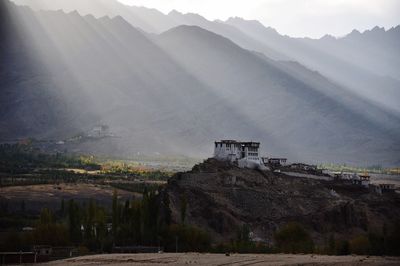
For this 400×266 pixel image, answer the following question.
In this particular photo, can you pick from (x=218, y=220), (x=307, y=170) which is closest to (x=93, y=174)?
(x=307, y=170)

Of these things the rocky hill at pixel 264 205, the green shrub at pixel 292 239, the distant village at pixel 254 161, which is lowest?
the green shrub at pixel 292 239

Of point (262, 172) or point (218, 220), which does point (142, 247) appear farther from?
point (262, 172)

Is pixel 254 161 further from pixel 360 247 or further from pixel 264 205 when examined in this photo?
pixel 360 247

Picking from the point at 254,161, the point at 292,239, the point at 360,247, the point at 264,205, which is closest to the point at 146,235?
the point at 292,239

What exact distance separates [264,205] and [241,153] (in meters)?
14.1

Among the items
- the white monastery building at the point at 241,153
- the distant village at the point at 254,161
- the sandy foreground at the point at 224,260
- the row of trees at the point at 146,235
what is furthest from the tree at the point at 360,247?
the white monastery building at the point at 241,153

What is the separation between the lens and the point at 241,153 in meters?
87.5

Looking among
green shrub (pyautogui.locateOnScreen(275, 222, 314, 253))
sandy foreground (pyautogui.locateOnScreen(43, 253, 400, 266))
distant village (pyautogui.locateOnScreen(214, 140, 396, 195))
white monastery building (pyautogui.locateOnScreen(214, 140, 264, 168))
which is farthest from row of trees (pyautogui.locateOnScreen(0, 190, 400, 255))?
distant village (pyautogui.locateOnScreen(214, 140, 396, 195))

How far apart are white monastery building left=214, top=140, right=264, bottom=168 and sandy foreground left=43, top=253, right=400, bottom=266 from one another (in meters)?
35.7

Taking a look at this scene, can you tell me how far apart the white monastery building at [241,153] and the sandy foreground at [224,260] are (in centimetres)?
3571

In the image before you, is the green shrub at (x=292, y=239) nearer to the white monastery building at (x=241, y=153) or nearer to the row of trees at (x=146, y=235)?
the row of trees at (x=146, y=235)

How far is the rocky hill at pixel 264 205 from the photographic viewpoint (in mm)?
69812

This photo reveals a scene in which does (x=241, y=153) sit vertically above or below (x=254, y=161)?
above

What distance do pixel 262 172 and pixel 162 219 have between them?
2110 centimetres
